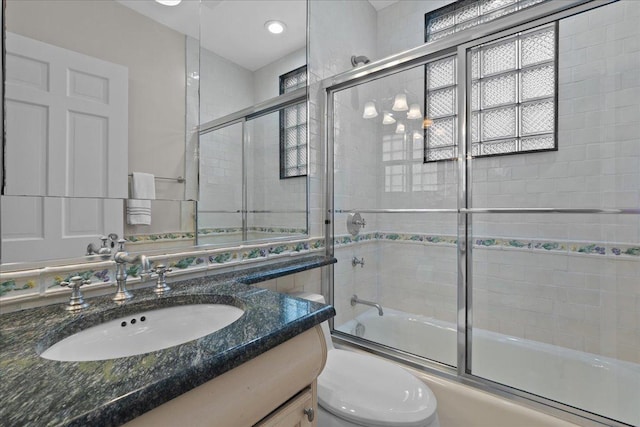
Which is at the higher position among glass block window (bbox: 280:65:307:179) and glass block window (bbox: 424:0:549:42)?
→ glass block window (bbox: 424:0:549:42)

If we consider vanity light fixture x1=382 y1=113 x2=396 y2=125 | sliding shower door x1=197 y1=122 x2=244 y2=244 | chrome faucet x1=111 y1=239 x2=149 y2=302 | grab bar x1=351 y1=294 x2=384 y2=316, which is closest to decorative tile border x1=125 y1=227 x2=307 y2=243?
sliding shower door x1=197 y1=122 x2=244 y2=244

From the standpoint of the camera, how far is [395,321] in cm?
215

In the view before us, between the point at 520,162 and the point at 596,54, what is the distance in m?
0.66

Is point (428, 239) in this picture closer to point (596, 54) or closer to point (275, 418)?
point (596, 54)

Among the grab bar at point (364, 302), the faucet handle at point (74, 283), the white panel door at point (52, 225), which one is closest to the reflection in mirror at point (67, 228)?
the white panel door at point (52, 225)

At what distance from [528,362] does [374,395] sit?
117 cm

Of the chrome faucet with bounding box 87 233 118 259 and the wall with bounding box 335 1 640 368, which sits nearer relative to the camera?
the chrome faucet with bounding box 87 233 118 259

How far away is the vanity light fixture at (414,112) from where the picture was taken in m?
2.17

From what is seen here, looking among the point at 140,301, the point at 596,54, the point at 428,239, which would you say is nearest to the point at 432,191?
the point at 428,239

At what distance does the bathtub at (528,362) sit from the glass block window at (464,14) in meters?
2.08

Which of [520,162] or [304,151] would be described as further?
[520,162]

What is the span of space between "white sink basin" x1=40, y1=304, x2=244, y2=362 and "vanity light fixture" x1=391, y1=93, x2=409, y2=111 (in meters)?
1.80

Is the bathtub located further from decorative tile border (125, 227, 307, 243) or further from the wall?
decorative tile border (125, 227, 307, 243)

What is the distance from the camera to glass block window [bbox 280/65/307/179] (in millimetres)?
1722
